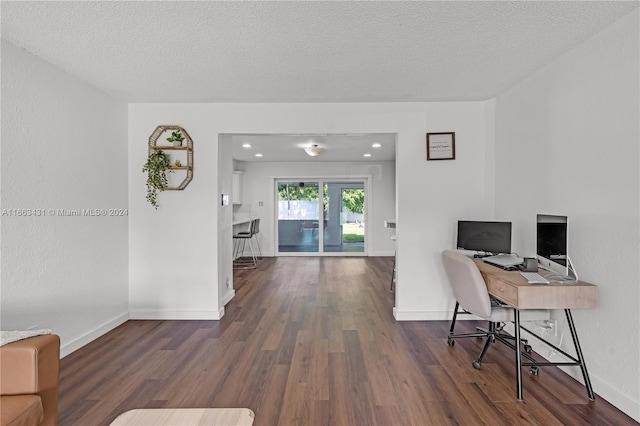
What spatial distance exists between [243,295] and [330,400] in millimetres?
2737

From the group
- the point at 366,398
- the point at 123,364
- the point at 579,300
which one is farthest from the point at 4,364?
the point at 579,300

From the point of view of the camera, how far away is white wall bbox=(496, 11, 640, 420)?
1974 mm

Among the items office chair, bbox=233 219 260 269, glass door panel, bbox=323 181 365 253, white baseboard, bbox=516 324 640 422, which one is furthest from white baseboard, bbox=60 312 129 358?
glass door panel, bbox=323 181 365 253

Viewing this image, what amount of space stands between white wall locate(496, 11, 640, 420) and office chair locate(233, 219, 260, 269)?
16.8 ft

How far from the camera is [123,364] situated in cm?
262

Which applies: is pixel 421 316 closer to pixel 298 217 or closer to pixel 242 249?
pixel 298 217

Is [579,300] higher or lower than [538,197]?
lower

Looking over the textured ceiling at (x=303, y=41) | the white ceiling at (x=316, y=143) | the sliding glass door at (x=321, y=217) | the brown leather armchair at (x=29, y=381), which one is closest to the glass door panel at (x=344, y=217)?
the sliding glass door at (x=321, y=217)

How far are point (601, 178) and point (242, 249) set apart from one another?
6840mm

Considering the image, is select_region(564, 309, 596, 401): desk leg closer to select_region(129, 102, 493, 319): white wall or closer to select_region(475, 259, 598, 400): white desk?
select_region(475, 259, 598, 400): white desk

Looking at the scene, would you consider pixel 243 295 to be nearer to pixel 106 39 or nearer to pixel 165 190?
pixel 165 190

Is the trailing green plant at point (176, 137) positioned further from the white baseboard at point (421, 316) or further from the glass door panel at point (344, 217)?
the glass door panel at point (344, 217)

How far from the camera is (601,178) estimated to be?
2.17 meters

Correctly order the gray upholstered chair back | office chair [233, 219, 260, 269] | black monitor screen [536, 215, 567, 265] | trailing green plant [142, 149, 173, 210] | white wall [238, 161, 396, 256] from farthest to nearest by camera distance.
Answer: white wall [238, 161, 396, 256] → office chair [233, 219, 260, 269] → trailing green plant [142, 149, 173, 210] → the gray upholstered chair back → black monitor screen [536, 215, 567, 265]
